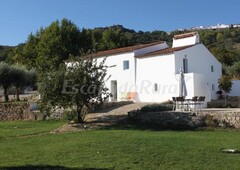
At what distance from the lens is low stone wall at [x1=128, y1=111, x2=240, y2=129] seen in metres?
21.1

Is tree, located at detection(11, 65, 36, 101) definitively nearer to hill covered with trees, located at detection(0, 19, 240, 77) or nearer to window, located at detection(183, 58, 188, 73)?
hill covered with trees, located at detection(0, 19, 240, 77)

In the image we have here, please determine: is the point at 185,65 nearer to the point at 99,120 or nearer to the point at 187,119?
the point at 187,119

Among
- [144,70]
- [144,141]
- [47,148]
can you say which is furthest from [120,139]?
[144,70]

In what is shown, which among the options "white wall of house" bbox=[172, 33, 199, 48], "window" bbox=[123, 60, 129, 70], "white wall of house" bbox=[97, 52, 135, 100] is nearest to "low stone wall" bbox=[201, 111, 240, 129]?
"white wall of house" bbox=[97, 52, 135, 100]

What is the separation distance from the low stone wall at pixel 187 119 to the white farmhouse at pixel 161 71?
21.1ft

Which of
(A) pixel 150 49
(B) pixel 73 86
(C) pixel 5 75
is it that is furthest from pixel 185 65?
(C) pixel 5 75

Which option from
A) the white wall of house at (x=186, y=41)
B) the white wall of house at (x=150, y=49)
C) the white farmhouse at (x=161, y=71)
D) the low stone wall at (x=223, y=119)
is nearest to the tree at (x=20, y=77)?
the white farmhouse at (x=161, y=71)

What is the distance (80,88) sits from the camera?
78.2 feet

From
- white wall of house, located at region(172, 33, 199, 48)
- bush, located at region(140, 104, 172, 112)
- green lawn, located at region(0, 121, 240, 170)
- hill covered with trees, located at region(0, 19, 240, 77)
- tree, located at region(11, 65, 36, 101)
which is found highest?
hill covered with trees, located at region(0, 19, 240, 77)

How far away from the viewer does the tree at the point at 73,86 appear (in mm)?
23828

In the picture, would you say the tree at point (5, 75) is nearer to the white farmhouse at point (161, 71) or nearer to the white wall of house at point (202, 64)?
the white farmhouse at point (161, 71)

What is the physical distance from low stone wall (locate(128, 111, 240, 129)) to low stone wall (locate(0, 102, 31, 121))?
37.5 feet

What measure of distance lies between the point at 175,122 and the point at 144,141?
7097 millimetres

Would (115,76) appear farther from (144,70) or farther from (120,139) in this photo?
(120,139)
